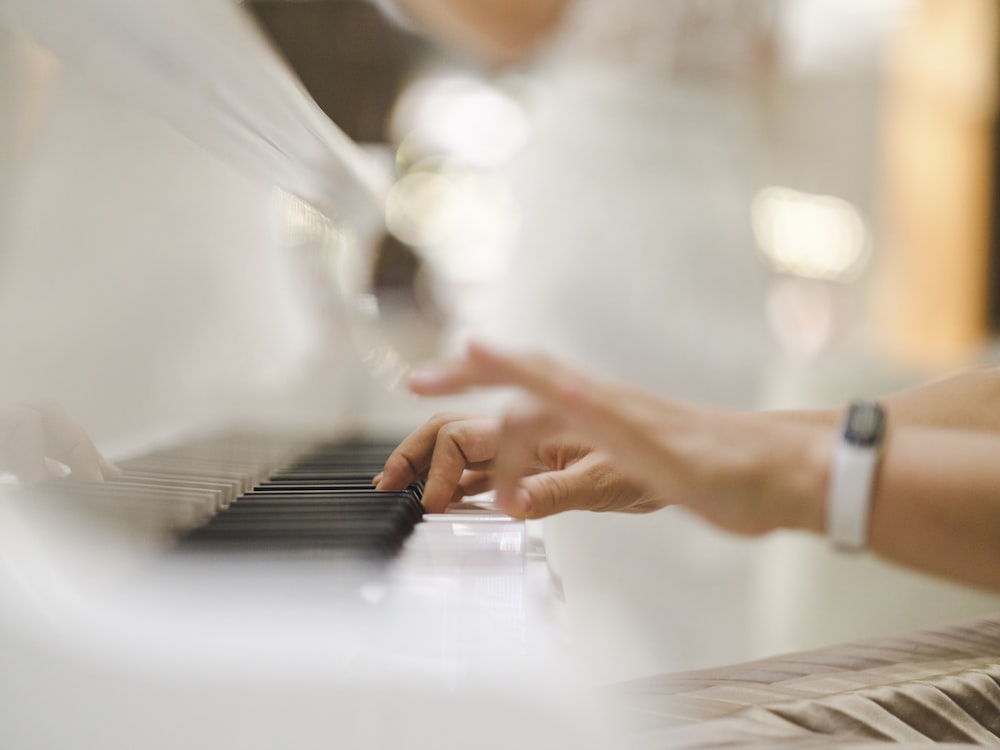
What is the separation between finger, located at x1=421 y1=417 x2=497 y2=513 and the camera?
62 cm

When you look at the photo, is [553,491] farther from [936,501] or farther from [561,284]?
[561,284]

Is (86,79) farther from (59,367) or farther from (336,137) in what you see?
(336,137)

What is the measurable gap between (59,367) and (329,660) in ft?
1.05

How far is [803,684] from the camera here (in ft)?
1.84

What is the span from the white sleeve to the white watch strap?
17.8 inches

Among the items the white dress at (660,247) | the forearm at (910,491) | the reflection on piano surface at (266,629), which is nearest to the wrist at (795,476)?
the forearm at (910,491)

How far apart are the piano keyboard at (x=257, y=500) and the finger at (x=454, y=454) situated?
0.01 meters

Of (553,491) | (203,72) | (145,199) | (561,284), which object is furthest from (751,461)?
(561,284)

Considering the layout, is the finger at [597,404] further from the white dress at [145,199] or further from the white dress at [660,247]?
the white dress at [660,247]

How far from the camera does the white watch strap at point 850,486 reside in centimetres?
41

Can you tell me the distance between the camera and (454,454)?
636 millimetres

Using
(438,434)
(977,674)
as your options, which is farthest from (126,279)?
(977,674)

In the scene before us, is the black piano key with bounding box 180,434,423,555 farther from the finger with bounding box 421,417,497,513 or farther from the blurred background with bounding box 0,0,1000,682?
the blurred background with bounding box 0,0,1000,682

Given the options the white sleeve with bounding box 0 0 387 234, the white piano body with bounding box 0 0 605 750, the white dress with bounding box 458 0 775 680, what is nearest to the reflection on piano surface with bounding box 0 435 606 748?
the white piano body with bounding box 0 0 605 750
